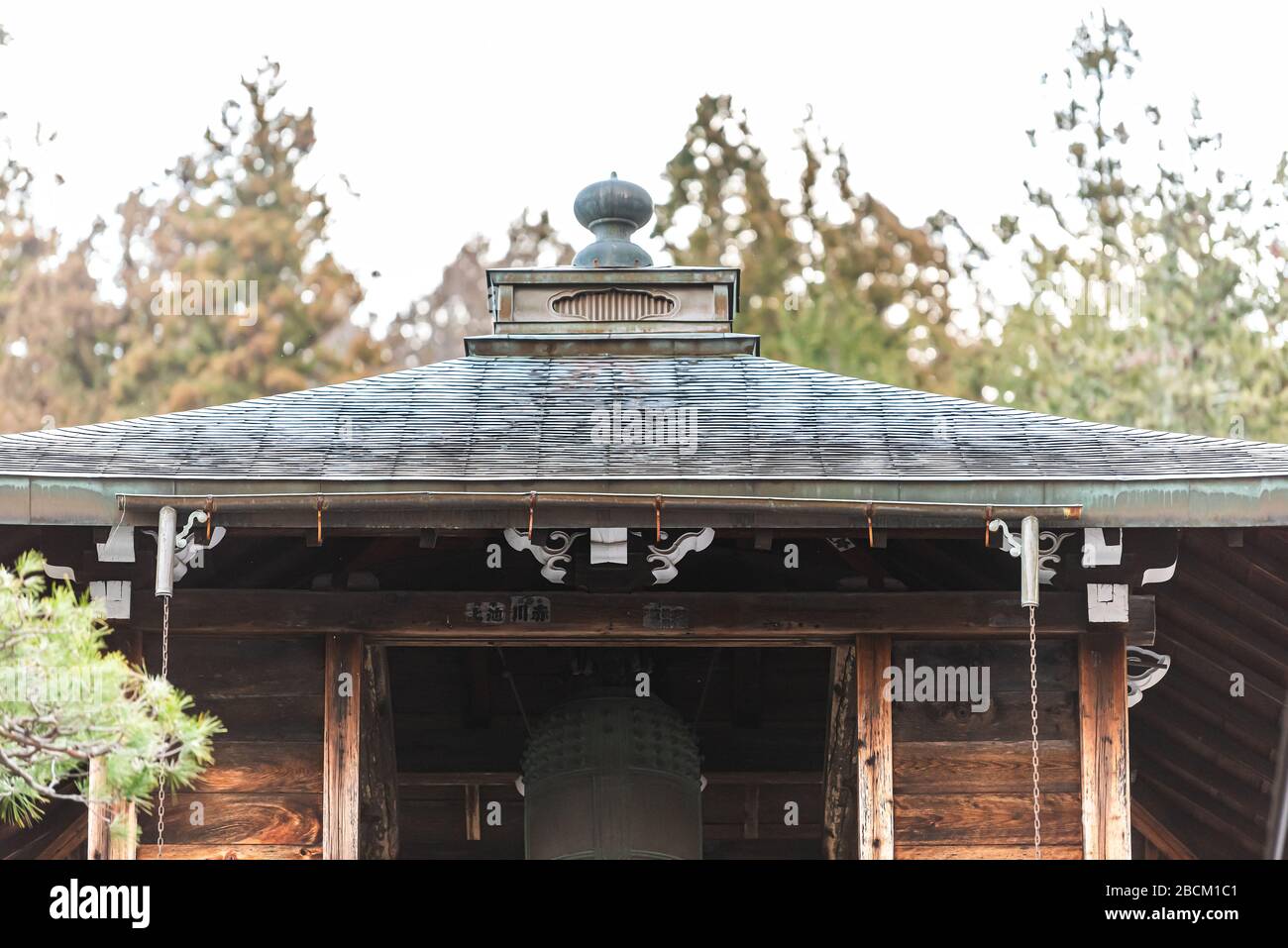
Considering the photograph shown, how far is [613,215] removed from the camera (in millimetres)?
12781

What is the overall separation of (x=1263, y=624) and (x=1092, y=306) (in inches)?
672

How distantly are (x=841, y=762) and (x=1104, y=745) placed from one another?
130cm

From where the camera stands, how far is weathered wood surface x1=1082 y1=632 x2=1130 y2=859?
845 cm

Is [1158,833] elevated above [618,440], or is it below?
below

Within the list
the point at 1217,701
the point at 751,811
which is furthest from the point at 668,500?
the point at 751,811

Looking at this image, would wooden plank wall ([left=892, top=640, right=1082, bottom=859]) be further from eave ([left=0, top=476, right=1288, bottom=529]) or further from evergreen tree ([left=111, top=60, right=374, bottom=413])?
evergreen tree ([left=111, top=60, right=374, bottom=413])

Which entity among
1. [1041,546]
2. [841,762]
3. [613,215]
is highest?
[613,215]

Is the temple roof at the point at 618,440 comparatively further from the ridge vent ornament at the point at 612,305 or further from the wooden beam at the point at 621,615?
the ridge vent ornament at the point at 612,305

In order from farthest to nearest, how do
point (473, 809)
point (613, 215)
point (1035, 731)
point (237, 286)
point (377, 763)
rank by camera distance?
1. point (237, 286)
2. point (613, 215)
3. point (473, 809)
4. point (377, 763)
5. point (1035, 731)

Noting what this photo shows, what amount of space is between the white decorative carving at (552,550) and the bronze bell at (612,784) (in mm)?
905

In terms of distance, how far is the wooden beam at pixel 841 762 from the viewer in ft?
28.8

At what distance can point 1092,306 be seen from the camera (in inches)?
1003

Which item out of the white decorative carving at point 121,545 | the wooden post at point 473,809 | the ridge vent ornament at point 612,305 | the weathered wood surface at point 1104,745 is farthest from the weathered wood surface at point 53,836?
the weathered wood surface at point 1104,745

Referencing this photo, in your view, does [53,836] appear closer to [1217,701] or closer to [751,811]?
[751,811]
